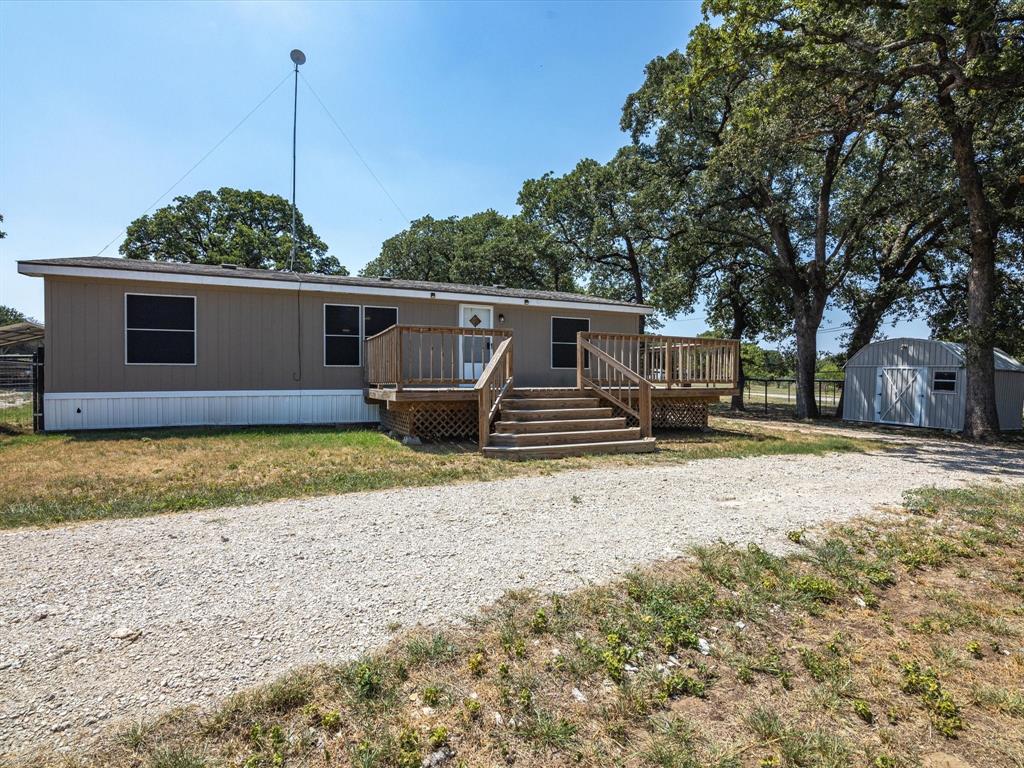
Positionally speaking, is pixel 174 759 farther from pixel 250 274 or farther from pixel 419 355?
pixel 250 274

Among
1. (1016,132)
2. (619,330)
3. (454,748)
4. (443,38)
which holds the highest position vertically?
(443,38)

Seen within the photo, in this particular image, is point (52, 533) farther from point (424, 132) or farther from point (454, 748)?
point (424, 132)

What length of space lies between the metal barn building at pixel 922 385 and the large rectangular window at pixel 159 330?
59.8 feet

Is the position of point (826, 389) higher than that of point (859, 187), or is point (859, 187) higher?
point (859, 187)

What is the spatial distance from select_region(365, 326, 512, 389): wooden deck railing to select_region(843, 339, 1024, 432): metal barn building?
41.1 ft

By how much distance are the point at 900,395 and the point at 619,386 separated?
10850mm

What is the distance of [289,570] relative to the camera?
10.1ft

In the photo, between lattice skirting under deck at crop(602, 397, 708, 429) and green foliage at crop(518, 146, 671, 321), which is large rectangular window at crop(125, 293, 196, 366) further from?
green foliage at crop(518, 146, 671, 321)

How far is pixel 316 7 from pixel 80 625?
10929 millimetres

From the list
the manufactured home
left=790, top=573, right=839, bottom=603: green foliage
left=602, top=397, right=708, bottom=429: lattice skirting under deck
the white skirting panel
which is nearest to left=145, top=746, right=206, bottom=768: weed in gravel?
left=790, top=573, right=839, bottom=603: green foliage

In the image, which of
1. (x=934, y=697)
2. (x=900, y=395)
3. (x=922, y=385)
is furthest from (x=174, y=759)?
(x=900, y=395)

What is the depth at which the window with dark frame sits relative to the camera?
13250 mm

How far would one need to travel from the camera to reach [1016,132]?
473 inches

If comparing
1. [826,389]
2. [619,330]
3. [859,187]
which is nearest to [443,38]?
[619,330]
